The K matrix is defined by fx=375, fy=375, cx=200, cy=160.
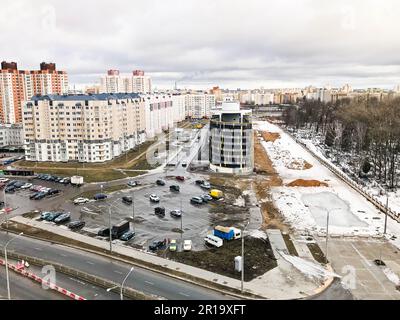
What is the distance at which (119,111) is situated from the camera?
78750mm

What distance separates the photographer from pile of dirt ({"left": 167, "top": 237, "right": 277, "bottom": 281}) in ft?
90.3

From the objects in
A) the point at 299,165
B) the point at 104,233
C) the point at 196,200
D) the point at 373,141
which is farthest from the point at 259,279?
the point at 373,141

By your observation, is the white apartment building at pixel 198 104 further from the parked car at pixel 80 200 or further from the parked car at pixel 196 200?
the parked car at pixel 80 200

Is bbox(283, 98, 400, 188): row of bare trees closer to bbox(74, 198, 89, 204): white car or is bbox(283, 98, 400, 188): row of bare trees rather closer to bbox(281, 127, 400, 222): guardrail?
bbox(281, 127, 400, 222): guardrail

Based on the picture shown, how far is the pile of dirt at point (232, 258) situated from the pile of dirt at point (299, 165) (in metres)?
38.7

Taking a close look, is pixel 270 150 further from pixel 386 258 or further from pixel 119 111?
pixel 386 258

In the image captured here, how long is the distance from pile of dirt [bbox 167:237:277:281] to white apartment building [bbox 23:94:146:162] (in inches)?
1762

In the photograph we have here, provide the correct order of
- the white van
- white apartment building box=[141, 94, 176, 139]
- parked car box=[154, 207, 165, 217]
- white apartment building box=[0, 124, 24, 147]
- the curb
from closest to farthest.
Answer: the curb
the white van
parked car box=[154, 207, 165, 217]
white apartment building box=[0, 124, 24, 147]
white apartment building box=[141, 94, 176, 139]

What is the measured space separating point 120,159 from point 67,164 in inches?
397

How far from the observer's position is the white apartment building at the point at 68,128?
232 feet

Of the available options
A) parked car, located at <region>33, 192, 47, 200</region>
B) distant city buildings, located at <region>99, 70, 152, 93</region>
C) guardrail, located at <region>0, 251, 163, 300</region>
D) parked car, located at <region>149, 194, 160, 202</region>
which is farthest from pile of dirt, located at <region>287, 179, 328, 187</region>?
distant city buildings, located at <region>99, 70, 152, 93</region>
